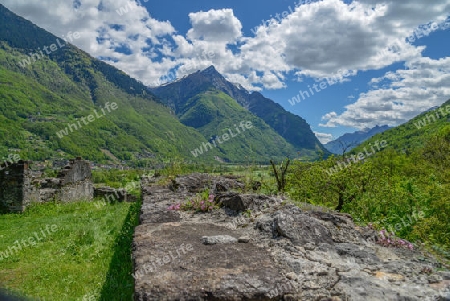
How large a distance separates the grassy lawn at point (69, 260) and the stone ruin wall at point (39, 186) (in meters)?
3.75

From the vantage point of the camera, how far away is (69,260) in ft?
29.8

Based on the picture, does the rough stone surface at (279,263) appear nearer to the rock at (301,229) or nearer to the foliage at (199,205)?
the rock at (301,229)

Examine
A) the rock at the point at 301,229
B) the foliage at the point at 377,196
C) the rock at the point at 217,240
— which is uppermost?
the rock at the point at 217,240

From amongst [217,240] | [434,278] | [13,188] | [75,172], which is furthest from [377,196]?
[75,172]

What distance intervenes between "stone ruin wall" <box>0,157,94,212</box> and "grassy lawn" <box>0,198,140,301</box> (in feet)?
Result: 12.3

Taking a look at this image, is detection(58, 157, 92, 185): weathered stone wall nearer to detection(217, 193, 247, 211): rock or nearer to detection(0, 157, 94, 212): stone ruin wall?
detection(0, 157, 94, 212): stone ruin wall

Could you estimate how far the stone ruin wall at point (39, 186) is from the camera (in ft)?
58.1

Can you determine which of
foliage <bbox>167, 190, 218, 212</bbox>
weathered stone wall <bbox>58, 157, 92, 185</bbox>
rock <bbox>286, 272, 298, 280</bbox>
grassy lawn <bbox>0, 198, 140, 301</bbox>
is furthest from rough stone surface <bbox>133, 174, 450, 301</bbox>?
weathered stone wall <bbox>58, 157, 92, 185</bbox>

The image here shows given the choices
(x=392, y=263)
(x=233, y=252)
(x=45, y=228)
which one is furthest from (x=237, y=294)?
(x=45, y=228)

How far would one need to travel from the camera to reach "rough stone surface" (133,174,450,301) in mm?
2902

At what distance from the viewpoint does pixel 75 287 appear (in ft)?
23.6

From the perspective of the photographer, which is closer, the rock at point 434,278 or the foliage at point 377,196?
the rock at point 434,278

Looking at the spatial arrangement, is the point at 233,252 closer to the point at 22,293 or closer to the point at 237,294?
the point at 237,294

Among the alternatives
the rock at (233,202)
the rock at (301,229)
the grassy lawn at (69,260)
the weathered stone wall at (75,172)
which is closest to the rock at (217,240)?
the rock at (301,229)
